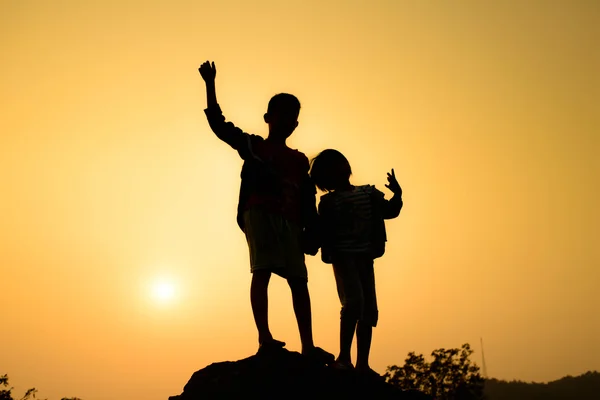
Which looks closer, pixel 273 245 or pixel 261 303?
pixel 261 303

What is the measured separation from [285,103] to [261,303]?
2139mm

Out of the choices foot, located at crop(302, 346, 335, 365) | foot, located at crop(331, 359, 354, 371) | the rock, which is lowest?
the rock

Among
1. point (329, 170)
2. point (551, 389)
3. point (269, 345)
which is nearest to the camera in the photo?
point (269, 345)

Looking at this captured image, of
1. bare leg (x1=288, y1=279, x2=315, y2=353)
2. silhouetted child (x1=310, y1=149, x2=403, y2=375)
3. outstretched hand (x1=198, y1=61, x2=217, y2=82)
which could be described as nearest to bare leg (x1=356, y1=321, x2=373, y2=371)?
silhouetted child (x1=310, y1=149, x2=403, y2=375)

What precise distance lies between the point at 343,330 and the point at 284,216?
1429mm

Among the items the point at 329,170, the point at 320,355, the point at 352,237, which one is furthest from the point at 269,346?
the point at 329,170

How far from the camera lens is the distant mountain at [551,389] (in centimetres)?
11219

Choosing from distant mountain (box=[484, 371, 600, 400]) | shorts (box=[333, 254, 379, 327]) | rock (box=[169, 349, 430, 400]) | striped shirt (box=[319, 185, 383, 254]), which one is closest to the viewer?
rock (box=[169, 349, 430, 400])

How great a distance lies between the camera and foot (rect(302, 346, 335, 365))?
565 cm

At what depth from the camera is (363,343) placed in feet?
19.8

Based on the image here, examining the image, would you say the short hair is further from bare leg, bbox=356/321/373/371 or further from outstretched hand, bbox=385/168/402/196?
bare leg, bbox=356/321/373/371

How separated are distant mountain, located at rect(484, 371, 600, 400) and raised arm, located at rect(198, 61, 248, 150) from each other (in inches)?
4759

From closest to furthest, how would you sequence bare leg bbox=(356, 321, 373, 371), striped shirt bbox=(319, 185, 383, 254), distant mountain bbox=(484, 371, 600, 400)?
1. bare leg bbox=(356, 321, 373, 371)
2. striped shirt bbox=(319, 185, 383, 254)
3. distant mountain bbox=(484, 371, 600, 400)

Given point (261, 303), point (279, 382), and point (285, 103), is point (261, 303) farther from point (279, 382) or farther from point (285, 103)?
point (285, 103)
